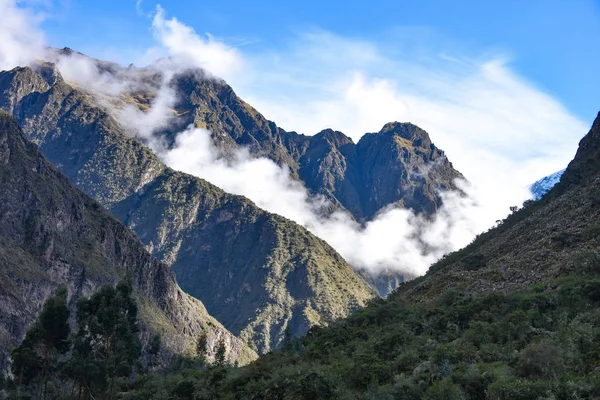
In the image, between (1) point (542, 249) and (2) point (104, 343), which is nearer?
(2) point (104, 343)

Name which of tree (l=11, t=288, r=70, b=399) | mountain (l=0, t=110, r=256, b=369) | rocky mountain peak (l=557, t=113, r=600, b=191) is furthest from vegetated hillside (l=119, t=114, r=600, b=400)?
mountain (l=0, t=110, r=256, b=369)

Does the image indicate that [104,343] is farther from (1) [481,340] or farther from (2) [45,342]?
(1) [481,340]

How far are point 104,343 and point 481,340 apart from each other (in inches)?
1388

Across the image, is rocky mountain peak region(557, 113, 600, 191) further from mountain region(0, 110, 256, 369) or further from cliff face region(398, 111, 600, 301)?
mountain region(0, 110, 256, 369)

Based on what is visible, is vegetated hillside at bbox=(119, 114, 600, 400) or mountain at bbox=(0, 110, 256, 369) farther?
mountain at bbox=(0, 110, 256, 369)

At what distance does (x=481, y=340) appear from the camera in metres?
32.2

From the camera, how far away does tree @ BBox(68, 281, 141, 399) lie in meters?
47.8

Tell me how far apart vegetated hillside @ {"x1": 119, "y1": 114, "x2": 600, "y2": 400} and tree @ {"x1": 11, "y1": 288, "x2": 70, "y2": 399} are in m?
10.6

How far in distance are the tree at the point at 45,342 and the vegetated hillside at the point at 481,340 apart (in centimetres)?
1061

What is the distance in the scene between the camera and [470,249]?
257 feet

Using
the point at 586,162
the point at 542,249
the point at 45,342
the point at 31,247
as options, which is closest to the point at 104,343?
the point at 45,342

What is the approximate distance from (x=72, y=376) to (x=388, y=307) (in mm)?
30586

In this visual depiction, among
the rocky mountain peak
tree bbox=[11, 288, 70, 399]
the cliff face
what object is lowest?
tree bbox=[11, 288, 70, 399]

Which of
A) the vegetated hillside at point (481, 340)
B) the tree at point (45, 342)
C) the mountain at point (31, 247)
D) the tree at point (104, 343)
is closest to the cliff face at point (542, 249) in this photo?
the vegetated hillside at point (481, 340)
